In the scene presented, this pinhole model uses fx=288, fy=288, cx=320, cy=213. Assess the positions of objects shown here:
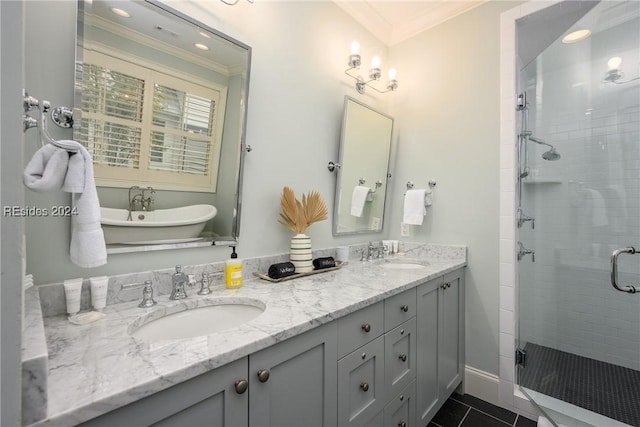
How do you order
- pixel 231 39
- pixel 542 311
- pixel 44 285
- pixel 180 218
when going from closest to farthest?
pixel 44 285
pixel 180 218
pixel 231 39
pixel 542 311

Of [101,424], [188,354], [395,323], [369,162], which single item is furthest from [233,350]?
[369,162]

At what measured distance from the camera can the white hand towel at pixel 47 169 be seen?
1.84 feet

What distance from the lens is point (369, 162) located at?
2.13 metres

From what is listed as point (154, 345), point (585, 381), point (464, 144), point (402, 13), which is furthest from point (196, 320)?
point (402, 13)

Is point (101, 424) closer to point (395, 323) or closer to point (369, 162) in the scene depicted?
point (395, 323)

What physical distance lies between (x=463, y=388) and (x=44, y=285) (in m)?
2.30

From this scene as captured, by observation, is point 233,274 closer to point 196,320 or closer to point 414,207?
point 196,320

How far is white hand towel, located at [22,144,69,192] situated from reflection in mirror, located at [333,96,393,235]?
1.48 m

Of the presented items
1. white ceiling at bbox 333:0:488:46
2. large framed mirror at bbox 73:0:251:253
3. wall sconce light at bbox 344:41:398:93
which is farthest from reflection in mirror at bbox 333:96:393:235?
large framed mirror at bbox 73:0:251:253

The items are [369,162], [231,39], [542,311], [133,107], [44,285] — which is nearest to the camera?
[44,285]

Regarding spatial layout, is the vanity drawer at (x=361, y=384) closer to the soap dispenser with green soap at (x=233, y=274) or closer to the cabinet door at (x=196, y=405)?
the cabinet door at (x=196, y=405)

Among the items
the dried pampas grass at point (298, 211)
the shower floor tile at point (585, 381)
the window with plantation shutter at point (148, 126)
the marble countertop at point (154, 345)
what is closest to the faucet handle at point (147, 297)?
the marble countertop at point (154, 345)

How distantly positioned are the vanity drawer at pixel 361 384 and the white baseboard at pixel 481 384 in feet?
3.50

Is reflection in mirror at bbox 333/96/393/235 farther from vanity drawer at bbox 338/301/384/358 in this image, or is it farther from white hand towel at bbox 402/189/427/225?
vanity drawer at bbox 338/301/384/358
